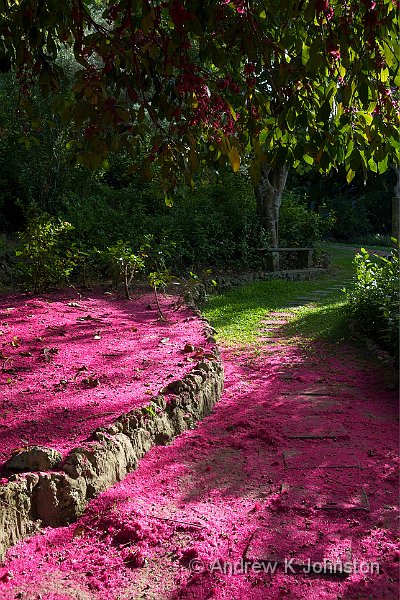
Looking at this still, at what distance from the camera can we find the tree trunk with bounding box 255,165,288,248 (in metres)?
14.4

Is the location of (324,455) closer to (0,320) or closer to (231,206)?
(0,320)

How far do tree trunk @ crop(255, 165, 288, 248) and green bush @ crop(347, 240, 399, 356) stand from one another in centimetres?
693

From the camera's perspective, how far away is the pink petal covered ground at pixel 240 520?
222cm

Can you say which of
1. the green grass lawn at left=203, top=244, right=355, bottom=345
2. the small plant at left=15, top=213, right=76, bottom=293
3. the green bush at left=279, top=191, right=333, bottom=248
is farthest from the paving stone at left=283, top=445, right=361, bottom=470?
the green bush at left=279, top=191, right=333, bottom=248

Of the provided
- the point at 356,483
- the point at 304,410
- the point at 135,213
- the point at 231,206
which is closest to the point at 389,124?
the point at 356,483

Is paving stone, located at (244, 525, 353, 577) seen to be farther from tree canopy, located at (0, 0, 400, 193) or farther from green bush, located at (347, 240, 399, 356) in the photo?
green bush, located at (347, 240, 399, 356)

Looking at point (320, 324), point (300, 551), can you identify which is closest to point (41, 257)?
point (320, 324)

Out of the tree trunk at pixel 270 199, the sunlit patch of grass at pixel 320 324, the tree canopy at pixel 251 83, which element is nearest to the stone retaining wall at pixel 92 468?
the tree canopy at pixel 251 83

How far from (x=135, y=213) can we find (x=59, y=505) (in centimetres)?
980

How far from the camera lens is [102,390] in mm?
4000

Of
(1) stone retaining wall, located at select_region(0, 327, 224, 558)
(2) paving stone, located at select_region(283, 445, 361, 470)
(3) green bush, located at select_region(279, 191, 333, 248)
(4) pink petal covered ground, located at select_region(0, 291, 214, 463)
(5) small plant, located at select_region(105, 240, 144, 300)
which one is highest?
(3) green bush, located at select_region(279, 191, 333, 248)

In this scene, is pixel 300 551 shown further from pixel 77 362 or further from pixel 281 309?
pixel 281 309

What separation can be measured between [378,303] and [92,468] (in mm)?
4541

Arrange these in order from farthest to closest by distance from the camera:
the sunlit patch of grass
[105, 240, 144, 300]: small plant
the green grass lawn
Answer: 1. [105, 240, 144, 300]: small plant
2. the green grass lawn
3. the sunlit patch of grass
